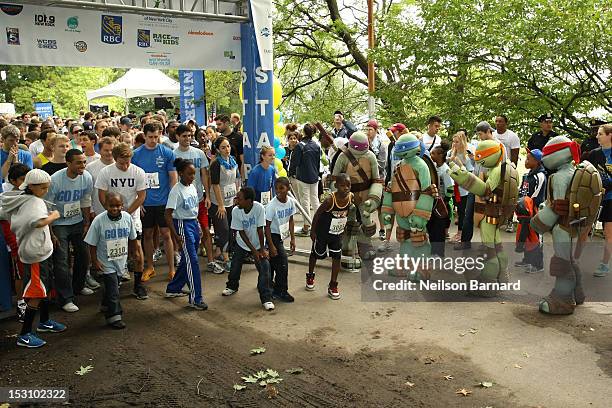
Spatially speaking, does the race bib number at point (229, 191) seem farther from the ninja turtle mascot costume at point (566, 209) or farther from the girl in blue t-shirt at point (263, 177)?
the ninja turtle mascot costume at point (566, 209)

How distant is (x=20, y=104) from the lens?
1291 inches

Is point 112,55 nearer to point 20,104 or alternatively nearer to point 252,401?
point 252,401

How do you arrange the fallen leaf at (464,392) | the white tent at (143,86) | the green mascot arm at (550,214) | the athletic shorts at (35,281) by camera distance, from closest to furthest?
the fallen leaf at (464,392), the athletic shorts at (35,281), the green mascot arm at (550,214), the white tent at (143,86)

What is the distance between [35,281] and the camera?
5867 mm

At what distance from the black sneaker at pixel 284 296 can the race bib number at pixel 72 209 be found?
95.8 inches

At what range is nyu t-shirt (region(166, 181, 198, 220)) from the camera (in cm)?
691

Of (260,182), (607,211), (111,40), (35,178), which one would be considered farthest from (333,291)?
(111,40)

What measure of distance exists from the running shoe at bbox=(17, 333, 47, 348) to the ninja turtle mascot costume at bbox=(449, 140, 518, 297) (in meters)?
4.74

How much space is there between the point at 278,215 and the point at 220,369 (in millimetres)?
2312

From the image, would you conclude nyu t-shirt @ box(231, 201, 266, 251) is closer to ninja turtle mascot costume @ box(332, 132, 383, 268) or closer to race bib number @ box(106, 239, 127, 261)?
race bib number @ box(106, 239, 127, 261)

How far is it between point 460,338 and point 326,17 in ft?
44.9

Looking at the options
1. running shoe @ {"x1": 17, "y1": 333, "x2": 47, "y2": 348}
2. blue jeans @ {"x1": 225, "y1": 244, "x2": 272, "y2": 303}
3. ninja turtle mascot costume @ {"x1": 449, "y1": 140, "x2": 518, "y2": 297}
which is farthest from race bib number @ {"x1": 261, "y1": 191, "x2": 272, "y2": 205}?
running shoe @ {"x1": 17, "y1": 333, "x2": 47, "y2": 348}

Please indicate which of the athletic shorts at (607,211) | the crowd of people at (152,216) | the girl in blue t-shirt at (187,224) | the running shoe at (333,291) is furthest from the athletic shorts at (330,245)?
the athletic shorts at (607,211)

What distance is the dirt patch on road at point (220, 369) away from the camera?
15.8 ft
